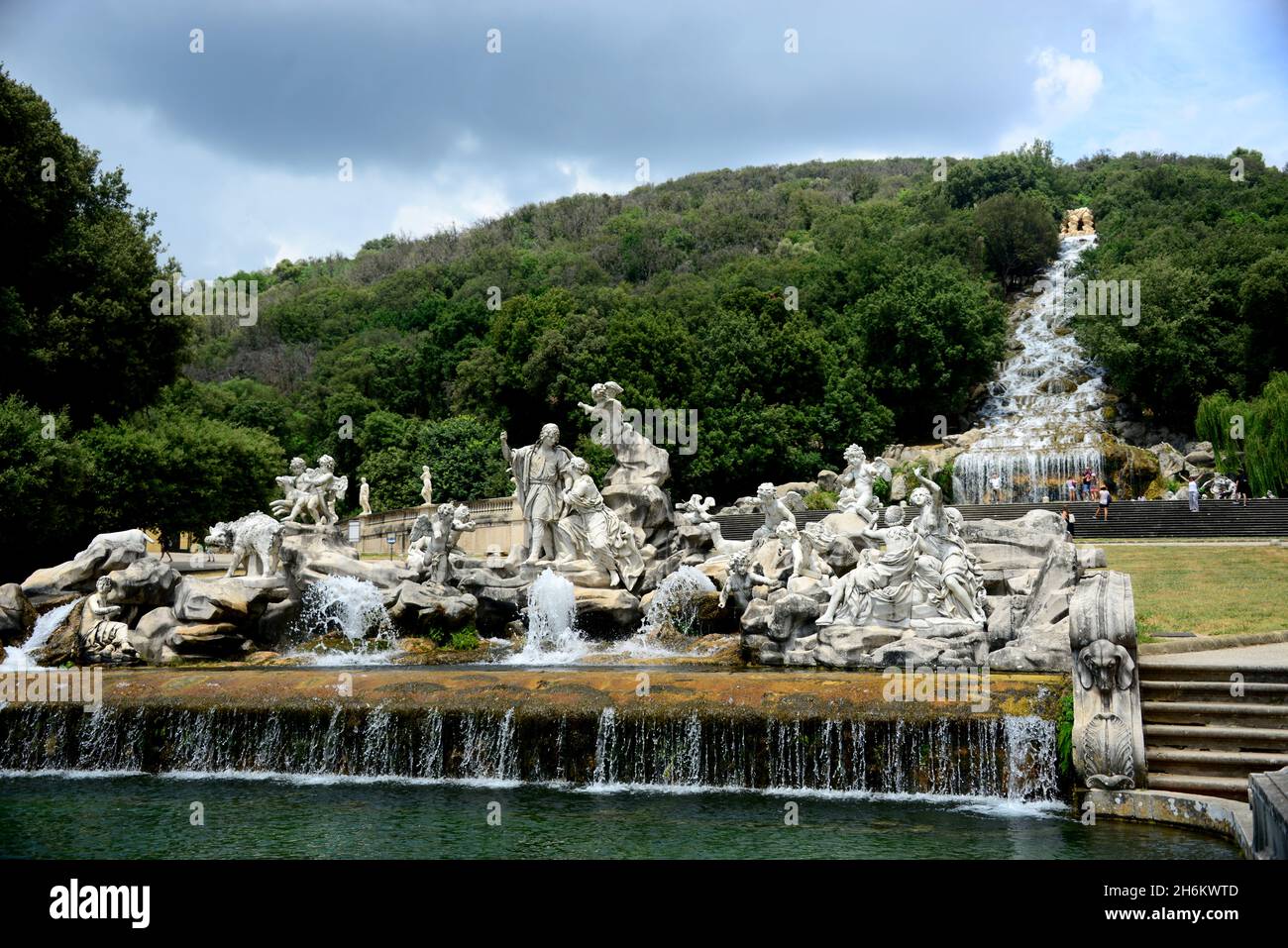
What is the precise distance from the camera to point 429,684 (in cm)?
1598

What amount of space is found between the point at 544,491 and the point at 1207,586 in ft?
45.6

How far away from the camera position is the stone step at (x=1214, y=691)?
12875 millimetres

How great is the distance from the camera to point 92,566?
22.5 m

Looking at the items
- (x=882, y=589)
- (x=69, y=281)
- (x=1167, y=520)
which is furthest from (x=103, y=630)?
(x=1167, y=520)

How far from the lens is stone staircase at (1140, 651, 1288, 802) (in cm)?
1202

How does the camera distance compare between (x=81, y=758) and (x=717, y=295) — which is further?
(x=717, y=295)

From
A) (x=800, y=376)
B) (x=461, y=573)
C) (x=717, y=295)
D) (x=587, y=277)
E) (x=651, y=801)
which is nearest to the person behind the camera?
(x=651, y=801)

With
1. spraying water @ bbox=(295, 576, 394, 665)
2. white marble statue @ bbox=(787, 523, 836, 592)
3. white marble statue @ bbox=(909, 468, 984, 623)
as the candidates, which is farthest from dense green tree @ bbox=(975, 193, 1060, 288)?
white marble statue @ bbox=(909, 468, 984, 623)

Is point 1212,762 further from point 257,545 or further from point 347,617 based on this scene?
point 257,545

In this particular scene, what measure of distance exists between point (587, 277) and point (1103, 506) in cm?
5915

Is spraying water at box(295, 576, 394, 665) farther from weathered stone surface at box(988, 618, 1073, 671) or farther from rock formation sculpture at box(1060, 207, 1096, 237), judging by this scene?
rock formation sculpture at box(1060, 207, 1096, 237)

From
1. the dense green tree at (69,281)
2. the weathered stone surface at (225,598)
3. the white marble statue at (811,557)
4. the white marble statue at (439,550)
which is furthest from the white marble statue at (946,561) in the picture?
the dense green tree at (69,281)
